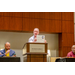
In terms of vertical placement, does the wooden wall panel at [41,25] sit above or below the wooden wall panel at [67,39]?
→ above

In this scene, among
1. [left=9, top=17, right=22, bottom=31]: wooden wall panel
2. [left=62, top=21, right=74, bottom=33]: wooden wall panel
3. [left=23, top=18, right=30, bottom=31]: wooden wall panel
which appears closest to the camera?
[left=9, top=17, right=22, bottom=31]: wooden wall panel

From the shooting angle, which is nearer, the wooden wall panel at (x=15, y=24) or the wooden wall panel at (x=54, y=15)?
the wooden wall panel at (x=15, y=24)

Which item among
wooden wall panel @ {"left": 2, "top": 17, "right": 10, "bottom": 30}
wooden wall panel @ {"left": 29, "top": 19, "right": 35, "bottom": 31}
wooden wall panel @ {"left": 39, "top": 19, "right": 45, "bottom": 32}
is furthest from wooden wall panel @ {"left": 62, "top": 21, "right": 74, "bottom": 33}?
wooden wall panel @ {"left": 2, "top": 17, "right": 10, "bottom": 30}

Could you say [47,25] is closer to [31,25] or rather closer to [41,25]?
[41,25]

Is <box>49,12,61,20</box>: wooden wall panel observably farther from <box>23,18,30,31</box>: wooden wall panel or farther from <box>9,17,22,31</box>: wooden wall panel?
<box>9,17,22,31</box>: wooden wall panel

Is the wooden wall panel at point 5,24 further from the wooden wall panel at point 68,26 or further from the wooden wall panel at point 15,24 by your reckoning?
the wooden wall panel at point 68,26

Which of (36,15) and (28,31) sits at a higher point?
(36,15)

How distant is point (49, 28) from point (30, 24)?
3.18 ft

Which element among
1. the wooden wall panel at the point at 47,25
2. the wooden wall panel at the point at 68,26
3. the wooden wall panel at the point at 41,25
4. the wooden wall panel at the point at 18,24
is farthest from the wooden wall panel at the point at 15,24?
the wooden wall panel at the point at 68,26

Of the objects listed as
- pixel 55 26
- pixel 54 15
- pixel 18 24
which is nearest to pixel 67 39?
pixel 55 26

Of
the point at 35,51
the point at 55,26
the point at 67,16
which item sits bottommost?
the point at 35,51
